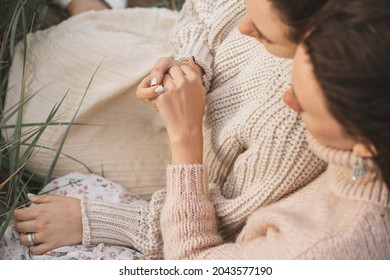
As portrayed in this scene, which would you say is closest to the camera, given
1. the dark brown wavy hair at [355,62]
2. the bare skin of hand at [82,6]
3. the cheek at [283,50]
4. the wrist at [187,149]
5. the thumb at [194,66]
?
the dark brown wavy hair at [355,62]

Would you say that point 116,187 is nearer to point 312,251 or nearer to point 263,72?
point 263,72

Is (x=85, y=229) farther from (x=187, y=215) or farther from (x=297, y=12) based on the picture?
(x=297, y=12)

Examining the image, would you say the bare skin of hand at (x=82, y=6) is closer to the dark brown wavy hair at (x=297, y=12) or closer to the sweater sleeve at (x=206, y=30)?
the sweater sleeve at (x=206, y=30)

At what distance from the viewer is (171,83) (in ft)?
4.33

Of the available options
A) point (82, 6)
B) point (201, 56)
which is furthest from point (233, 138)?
point (82, 6)

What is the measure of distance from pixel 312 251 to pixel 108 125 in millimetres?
761

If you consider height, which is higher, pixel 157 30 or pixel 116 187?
pixel 157 30

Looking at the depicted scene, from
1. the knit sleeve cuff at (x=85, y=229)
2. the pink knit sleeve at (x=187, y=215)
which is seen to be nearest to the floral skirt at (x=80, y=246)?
the knit sleeve cuff at (x=85, y=229)

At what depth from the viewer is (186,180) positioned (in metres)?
1.25

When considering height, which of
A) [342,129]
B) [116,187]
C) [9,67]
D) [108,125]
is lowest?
[116,187]

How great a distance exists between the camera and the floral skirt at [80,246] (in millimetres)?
1361

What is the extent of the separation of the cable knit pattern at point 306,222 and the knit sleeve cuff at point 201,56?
28 centimetres

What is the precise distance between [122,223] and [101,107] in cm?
34
